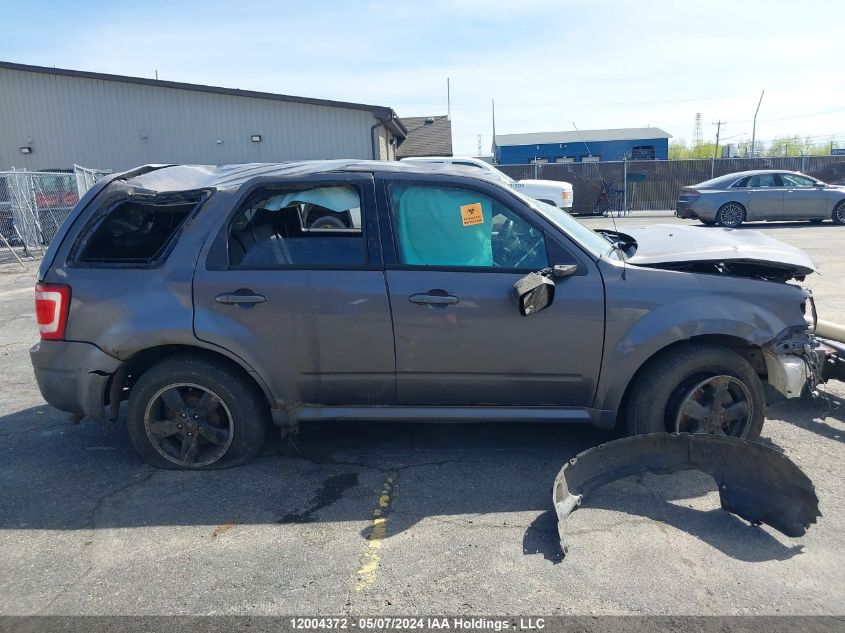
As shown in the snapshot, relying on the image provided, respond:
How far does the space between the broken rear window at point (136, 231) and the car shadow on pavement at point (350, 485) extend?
4.35 feet

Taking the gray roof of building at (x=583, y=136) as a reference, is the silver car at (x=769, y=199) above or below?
below

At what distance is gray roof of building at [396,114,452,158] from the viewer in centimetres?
3806

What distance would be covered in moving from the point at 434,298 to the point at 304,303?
760mm

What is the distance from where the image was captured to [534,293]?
12.3 ft

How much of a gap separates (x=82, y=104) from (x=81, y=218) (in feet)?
70.5

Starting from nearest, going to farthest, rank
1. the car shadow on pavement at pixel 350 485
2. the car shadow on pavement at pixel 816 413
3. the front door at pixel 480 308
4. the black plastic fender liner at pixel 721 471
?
the black plastic fender liner at pixel 721 471, the car shadow on pavement at pixel 350 485, the front door at pixel 480 308, the car shadow on pavement at pixel 816 413

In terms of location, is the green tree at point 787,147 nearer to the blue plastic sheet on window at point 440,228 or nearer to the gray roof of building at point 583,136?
the gray roof of building at point 583,136

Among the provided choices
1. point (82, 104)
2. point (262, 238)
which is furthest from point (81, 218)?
point (82, 104)

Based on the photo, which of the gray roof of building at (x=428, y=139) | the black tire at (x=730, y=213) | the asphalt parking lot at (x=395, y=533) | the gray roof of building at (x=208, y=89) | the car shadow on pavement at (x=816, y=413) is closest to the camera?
the asphalt parking lot at (x=395, y=533)

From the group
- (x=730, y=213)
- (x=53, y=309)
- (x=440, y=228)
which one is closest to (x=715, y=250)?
(x=440, y=228)

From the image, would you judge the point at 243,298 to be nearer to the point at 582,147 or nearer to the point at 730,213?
the point at 730,213

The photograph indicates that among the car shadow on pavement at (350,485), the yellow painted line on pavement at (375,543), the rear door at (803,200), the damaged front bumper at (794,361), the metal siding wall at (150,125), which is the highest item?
the metal siding wall at (150,125)

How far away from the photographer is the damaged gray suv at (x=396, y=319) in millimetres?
3850

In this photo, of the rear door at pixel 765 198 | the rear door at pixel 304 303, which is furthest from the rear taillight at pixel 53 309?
the rear door at pixel 765 198
